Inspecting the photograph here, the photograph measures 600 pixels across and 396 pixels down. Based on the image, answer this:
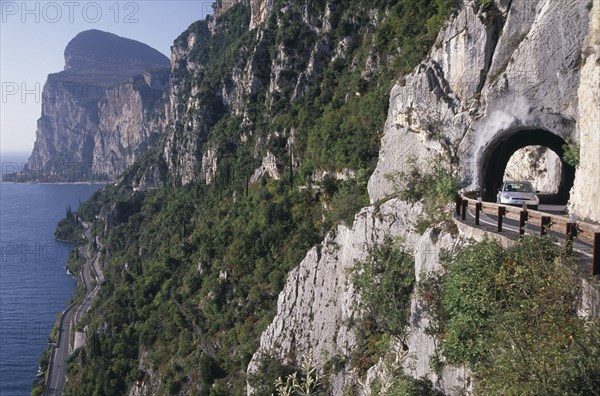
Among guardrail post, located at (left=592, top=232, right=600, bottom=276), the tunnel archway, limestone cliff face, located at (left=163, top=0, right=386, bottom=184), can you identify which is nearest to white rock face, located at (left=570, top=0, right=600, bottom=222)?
the tunnel archway

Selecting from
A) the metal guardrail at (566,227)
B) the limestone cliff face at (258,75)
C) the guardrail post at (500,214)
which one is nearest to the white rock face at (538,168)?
the metal guardrail at (566,227)

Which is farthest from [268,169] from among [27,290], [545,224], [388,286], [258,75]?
[27,290]

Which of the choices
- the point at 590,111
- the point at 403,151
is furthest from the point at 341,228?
the point at 590,111

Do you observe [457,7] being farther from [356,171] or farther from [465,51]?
[356,171]
